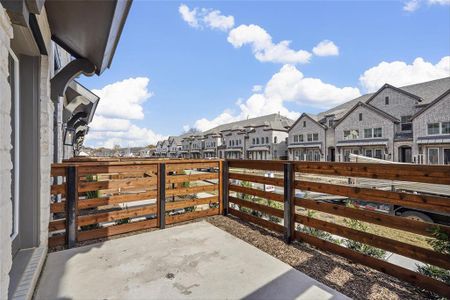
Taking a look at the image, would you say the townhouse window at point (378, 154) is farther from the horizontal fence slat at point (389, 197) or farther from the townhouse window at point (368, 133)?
the horizontal fence slat at point (389, 197)

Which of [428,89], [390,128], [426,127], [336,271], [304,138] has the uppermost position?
[428,89]

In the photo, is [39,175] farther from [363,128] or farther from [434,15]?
[363,128]

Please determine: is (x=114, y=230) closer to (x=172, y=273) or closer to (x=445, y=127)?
(x=172, y=273)

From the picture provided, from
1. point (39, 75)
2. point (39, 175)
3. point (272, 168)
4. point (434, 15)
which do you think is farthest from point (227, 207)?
point (434, 15)

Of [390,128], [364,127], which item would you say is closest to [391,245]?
[390,128]

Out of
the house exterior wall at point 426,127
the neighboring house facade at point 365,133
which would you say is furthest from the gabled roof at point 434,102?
the neighboring house facade at point 365,133

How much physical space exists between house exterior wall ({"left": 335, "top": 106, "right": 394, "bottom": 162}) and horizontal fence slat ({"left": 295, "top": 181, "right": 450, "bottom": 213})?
25.6 meters

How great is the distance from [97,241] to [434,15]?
1405 centimetres

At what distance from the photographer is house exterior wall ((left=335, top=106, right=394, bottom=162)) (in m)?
23.8

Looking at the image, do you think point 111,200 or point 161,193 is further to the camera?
point 161,193

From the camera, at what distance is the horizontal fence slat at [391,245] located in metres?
2.26

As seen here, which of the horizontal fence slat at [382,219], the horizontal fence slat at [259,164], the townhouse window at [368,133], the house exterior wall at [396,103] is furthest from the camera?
the townhouse window at [368,133]

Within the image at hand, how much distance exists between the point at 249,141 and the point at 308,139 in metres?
11.5

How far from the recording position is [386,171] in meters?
2.67
